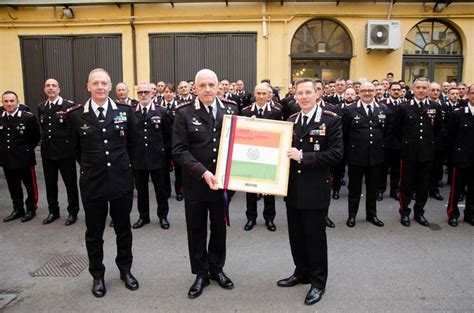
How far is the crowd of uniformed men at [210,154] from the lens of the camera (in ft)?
12.1

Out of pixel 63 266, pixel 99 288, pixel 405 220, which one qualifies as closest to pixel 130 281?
pixel 99 288

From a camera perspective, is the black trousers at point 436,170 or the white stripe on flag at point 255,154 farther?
the black trousers at point 436,170

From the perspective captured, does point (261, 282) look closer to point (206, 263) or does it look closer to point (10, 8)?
point (206, 263)

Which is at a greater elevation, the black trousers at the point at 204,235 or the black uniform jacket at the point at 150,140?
the black uniform jacket at the point at 150,140

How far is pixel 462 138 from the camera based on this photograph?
590cm

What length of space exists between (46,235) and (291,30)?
32.3 feet

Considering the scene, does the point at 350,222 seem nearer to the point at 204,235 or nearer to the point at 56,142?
the point at 204,235

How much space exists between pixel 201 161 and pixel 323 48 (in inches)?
412

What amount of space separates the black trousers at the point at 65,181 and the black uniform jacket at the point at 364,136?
4183mm

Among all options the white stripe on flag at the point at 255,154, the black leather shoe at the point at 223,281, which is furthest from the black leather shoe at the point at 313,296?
the white stripe on flag at the point at 255,154

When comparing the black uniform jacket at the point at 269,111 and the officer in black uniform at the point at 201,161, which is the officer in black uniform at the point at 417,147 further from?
the officer in black uniform at the point at 201,161

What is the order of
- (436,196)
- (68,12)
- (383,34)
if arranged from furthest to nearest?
(68,12) → (383,34) → (436,196)

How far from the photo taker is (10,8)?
13281 mm

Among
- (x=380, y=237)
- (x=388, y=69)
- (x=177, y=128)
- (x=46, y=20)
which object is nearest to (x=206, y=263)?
(x=177, y=128)
